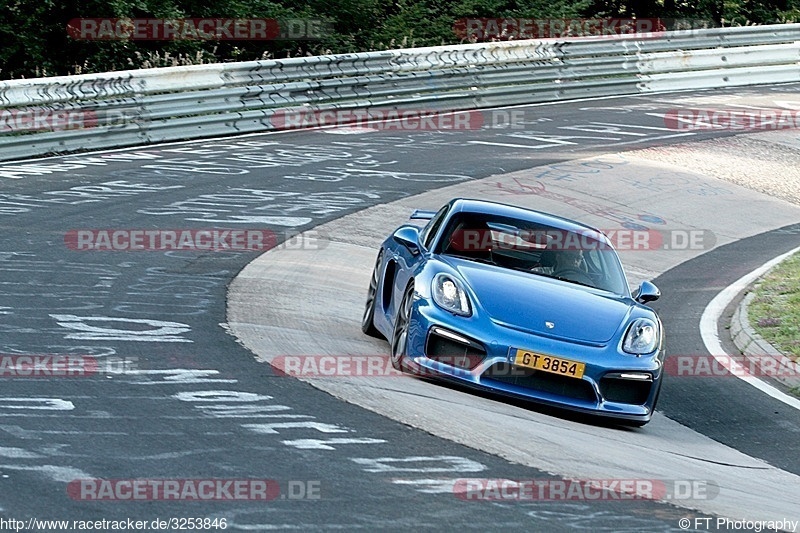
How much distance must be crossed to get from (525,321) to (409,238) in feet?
5.30

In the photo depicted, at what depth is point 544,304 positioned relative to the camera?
837 cm

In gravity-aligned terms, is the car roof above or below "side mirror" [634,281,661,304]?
above

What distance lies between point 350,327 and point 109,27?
15186 mm

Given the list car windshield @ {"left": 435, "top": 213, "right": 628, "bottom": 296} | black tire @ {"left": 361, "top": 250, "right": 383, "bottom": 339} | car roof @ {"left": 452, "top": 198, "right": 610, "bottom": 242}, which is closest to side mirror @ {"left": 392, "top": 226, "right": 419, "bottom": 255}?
car windshield @ {"left": 435, "top": 213, "right": 628, "bottom": 296}

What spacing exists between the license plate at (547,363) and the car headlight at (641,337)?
0.48 meters

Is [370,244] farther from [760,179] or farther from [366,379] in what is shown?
[760,179]

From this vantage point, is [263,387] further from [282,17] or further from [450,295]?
[282,17]

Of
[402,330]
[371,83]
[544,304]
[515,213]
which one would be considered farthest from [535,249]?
[371,83]

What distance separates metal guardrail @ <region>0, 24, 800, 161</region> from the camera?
17984mm

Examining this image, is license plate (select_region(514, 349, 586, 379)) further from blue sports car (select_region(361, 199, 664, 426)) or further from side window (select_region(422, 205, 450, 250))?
side window (select_region(422, 205, 450, 250))

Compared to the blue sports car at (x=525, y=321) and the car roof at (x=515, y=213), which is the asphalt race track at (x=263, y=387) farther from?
the car roof at (x=515, y=213)

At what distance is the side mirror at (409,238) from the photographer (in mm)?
9320

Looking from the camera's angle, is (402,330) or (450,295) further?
(402,330)

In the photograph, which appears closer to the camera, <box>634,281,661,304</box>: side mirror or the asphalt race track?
the asphalt race track
